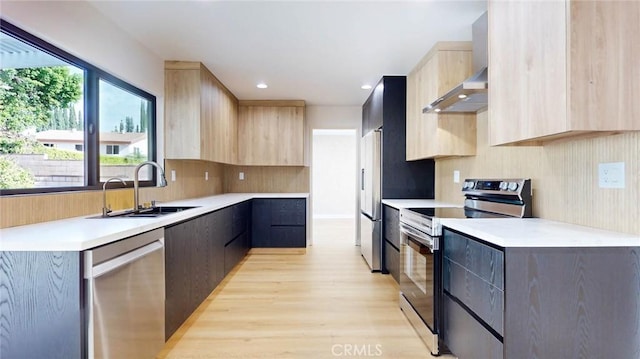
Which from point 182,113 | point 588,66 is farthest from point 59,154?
point 588,66

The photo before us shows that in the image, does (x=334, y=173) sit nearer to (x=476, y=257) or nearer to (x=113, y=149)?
(x=113, y=149)

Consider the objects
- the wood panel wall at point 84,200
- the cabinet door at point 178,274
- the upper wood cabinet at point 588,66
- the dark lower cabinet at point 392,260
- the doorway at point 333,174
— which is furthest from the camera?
the doorway at point 333,174

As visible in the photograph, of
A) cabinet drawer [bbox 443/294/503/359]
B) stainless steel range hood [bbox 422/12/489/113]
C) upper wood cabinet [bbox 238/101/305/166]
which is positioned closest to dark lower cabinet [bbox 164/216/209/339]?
cabinet drawer [bbox 443/294/503/359]

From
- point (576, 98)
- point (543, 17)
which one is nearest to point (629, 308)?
point (576, 98)

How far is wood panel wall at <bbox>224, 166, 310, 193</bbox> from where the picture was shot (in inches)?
216

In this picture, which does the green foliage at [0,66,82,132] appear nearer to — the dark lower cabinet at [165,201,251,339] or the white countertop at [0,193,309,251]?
the white countertop at [0,193,309,251]

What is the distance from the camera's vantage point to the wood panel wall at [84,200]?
1723 millimetres

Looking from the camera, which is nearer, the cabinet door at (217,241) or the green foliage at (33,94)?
the green foliage at (33,94)

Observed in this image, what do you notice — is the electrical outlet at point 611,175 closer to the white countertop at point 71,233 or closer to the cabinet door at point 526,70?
the cabinet door at point 526,70

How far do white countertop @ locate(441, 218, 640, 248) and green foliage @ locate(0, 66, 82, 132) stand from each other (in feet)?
8.10

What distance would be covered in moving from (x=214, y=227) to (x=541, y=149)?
260 cm

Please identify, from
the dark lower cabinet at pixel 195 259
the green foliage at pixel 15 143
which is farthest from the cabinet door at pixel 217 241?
the green foliage at pixel 15 143

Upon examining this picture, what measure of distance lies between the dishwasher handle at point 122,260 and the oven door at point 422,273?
5.36 ft

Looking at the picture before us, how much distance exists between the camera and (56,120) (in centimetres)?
213
